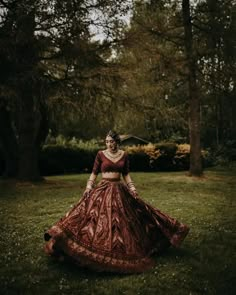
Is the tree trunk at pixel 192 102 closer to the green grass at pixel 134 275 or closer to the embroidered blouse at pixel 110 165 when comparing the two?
the green grass at pixel 134 275

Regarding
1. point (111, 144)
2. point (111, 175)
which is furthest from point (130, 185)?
point (111, 144)

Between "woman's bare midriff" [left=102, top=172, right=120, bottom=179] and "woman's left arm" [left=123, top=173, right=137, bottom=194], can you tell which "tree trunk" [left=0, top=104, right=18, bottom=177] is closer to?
"woman's left arm" [left=123, top=173, right=137, bottom=194]

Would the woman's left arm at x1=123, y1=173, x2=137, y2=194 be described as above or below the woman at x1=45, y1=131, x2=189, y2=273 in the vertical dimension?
above

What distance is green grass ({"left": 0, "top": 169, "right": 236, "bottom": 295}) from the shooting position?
231 inches

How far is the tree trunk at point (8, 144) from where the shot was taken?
19.2 meters

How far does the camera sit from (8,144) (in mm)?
19406

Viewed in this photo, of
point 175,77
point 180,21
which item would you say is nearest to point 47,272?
point 175,77

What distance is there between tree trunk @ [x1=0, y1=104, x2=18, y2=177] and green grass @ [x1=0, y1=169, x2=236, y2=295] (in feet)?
15.3

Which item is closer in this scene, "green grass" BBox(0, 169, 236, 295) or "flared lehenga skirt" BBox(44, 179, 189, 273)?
"green grass" BBox(0, 169, 236, 295)

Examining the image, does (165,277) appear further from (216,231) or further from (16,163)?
(16,163)

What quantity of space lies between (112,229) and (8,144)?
45.5 ft

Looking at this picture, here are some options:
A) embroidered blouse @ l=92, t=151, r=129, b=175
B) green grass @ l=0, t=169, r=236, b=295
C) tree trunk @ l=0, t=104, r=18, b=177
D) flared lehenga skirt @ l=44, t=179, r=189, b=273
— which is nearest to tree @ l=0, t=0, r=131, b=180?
tree trunk @ l=0, t=104, r=18, b=177

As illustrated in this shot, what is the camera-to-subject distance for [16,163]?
1956 cm

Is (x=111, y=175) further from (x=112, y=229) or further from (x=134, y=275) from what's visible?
(x=134, y=275)
